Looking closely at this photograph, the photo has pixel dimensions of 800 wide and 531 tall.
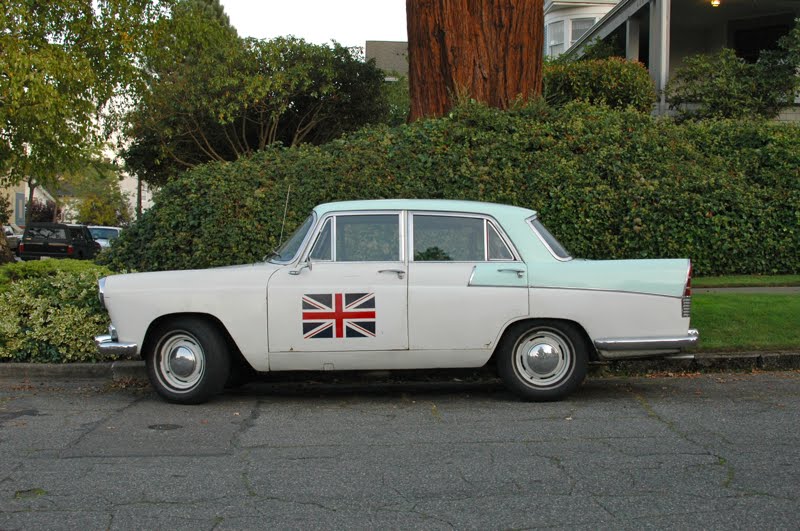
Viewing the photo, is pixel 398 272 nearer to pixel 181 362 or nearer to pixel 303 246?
pixel 303 246

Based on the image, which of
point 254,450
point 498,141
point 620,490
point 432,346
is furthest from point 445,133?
point 620,490

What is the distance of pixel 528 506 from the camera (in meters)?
4.78

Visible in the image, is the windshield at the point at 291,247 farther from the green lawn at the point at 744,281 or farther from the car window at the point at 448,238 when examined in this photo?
the green lawn at the point at 744,281

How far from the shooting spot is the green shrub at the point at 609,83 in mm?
18125

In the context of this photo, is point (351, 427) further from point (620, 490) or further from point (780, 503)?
point (780, 503)

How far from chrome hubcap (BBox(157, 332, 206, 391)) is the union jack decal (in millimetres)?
980

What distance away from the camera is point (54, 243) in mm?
29250

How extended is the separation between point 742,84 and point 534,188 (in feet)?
29.0

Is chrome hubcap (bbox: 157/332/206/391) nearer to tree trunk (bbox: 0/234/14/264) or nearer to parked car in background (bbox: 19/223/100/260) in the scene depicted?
tree trunk (bbox: 0/234/14/264)

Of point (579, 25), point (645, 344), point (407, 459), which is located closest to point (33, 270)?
point (407, 459)

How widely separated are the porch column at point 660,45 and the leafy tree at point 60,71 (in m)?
10.9

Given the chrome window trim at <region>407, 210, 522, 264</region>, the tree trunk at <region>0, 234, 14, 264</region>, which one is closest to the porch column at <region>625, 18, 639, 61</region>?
the tree trunk at <region>0, 234, 14, 264</region>

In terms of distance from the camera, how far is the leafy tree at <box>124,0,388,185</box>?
2289 cm

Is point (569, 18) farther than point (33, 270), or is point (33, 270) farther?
point (569, 18)
